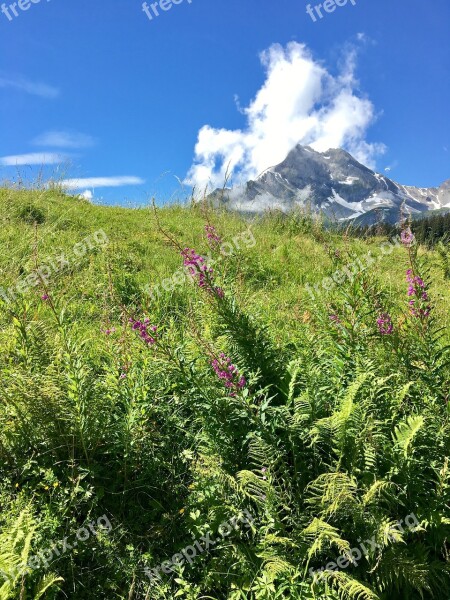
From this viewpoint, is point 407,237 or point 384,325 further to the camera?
point 384,325

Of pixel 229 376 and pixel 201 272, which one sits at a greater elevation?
pixel 201 272

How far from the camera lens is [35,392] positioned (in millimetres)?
2762

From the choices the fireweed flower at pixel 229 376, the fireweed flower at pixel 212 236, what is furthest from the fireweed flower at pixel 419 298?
the fireweed flower at pixel 212 236

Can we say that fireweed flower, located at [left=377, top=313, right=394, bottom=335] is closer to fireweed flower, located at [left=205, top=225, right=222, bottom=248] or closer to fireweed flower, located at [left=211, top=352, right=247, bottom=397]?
fireweed flower, located at [left=211, top=352, right=247, bottom=397]

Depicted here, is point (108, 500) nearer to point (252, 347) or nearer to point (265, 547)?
point (265, 547)

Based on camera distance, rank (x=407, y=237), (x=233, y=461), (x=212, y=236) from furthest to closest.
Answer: (x=212, y=236) → (x=407, y=237) → (x=233, y=461)

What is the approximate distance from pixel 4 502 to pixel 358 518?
216 cm

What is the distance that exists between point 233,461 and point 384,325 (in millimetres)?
1559

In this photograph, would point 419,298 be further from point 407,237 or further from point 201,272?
point 201,272

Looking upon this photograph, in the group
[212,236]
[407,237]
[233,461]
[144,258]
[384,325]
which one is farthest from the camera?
[144,258]

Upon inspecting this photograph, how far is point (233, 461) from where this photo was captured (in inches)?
109

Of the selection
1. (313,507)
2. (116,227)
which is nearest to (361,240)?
(116,227)

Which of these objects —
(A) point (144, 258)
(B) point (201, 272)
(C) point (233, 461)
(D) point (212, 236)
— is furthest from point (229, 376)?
(A) point (144, 258)

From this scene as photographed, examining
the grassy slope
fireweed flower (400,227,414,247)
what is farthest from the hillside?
the grassy slope
